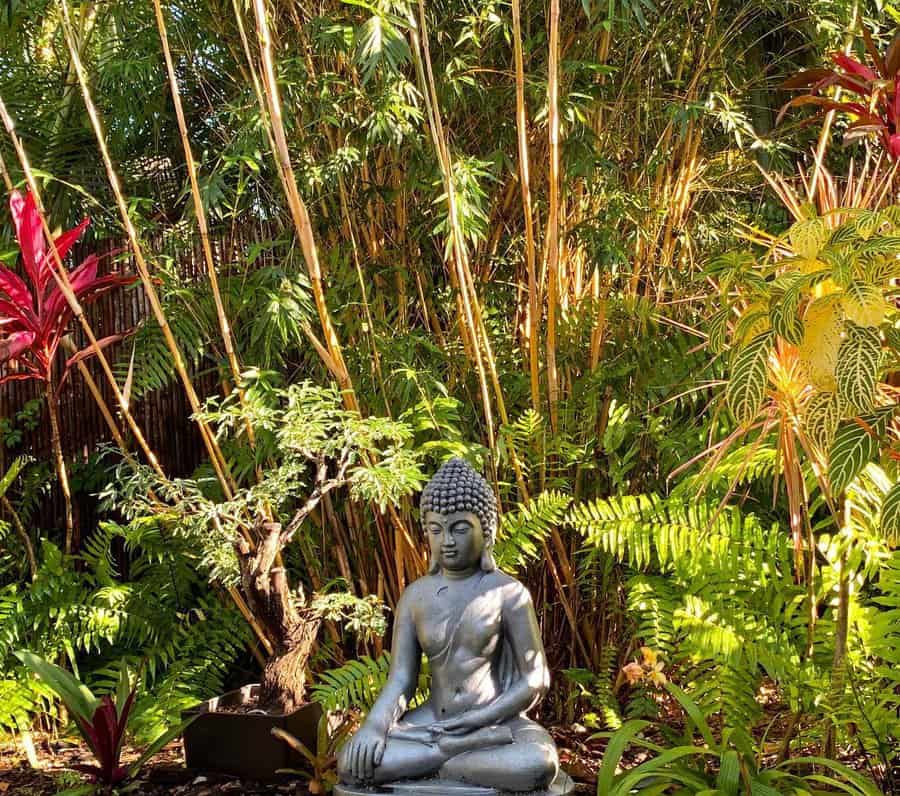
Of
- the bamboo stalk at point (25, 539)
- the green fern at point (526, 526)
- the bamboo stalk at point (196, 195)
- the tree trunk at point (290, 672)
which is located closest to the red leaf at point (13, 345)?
the bamboo stalk at point (25, 539)

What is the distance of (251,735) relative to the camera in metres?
3.50

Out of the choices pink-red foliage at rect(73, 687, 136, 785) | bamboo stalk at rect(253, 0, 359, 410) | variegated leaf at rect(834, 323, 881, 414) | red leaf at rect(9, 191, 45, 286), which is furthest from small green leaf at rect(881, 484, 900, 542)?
red leaf at rect(9, 191, 45, 286)

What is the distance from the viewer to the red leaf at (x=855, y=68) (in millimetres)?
2908

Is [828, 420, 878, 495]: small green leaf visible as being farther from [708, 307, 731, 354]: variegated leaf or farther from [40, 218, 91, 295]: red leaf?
[40, 218, 91, 295]: red leaf

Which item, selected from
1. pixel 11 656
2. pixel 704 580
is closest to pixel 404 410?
pixel 704 580

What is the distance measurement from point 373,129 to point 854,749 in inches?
95.1

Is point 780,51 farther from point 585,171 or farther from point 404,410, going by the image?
point 404,410

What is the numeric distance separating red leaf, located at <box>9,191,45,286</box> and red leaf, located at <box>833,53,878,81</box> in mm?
2568

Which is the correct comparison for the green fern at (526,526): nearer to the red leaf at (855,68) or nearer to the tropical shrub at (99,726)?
the tropical shrub at (99,726)

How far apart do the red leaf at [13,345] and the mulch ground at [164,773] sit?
1.38m

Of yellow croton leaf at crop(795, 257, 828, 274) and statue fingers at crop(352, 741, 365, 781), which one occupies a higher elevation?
yellow croton leaf at crop(795, 257, 828, 274)

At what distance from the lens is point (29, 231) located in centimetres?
389

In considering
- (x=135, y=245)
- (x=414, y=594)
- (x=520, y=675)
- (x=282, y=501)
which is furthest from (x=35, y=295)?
(x=520, y=675)

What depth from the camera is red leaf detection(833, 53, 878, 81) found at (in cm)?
291
